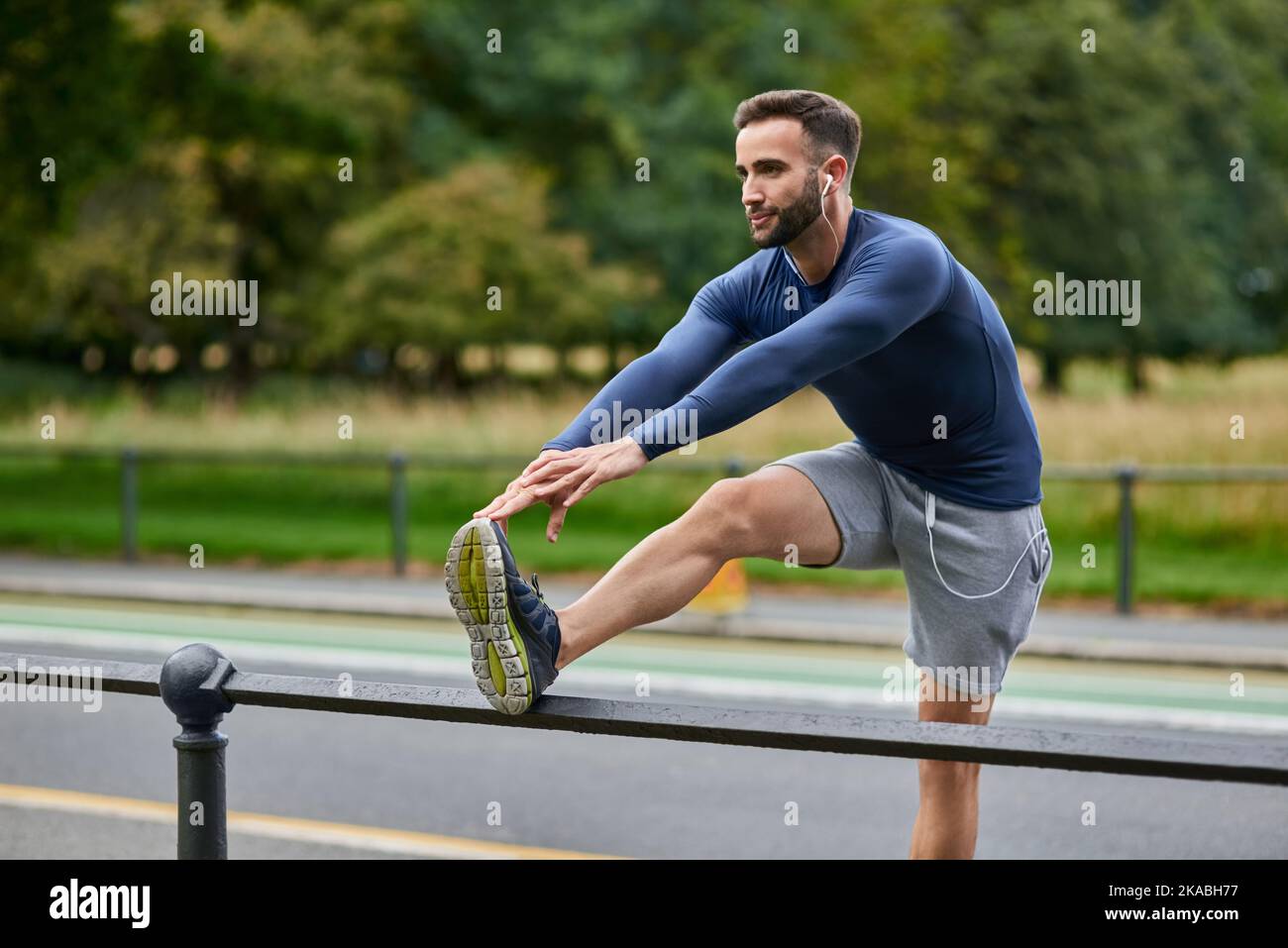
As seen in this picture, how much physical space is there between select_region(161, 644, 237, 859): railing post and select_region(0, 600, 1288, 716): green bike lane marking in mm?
6487

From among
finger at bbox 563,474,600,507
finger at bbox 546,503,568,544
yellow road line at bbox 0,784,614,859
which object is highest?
finger at bbox 563,474,600,507

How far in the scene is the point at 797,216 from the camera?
3.62 metres

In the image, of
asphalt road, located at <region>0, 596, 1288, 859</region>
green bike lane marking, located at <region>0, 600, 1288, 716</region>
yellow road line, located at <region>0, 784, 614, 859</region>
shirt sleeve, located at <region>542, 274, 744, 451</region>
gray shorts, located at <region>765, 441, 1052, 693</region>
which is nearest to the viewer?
shirt sleeve, located at <region>542, 274, 744, 451</region>

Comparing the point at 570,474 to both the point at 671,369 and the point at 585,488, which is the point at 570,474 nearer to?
the point at 585,488

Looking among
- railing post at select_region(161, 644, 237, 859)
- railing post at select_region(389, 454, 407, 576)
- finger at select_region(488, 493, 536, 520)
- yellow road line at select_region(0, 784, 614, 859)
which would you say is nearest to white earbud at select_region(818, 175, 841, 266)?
finger at select_region(488, 493, 536, 520)

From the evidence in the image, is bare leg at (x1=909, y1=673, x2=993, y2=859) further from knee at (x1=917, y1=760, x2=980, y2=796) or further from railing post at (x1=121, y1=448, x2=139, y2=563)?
railing post at (x1=121, y1=448, x2=139, y2=563)

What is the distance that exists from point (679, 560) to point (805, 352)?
0.53 meters

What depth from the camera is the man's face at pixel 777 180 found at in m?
3.59

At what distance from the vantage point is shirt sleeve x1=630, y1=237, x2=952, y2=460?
3332mm

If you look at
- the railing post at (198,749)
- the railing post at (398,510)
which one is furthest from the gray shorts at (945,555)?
the railing post at (398,510)

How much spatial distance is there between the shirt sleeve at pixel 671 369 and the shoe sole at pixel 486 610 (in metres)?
0.47

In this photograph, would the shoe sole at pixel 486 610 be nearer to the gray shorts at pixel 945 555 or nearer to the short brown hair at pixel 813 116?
the gray shorts at pixel 945 555

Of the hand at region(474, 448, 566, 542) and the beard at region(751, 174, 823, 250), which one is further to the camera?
the beard at region(751, 174, 823, 250)

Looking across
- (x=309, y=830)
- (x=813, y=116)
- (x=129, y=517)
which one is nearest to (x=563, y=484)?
(x=813, y=116)
